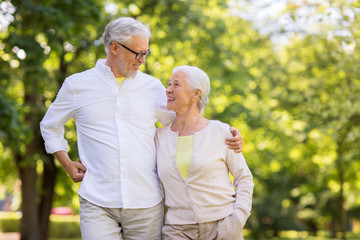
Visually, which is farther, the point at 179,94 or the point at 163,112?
the point at 163,112

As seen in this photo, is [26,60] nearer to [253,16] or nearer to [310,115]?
[310,115]

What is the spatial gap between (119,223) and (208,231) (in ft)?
1.89

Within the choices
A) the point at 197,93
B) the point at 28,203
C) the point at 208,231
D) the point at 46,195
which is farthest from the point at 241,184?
the point at 46,195

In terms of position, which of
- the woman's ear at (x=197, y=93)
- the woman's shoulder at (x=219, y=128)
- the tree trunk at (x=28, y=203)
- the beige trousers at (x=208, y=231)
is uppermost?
the woman's ear at (x=197, y=93)

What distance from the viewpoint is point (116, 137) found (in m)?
3.45

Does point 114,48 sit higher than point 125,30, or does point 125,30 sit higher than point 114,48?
point 125,30

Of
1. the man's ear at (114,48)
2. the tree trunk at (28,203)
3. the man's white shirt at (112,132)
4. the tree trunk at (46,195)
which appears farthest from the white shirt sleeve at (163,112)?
the tree trunk at (46,195)

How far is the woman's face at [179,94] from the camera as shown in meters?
3.62

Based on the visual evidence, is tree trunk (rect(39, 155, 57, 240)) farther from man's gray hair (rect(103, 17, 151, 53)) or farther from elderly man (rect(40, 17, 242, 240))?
man's gray hair (rect(103, 17, 151, 53))

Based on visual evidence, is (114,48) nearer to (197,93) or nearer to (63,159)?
(197,93)

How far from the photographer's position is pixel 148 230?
135 inches

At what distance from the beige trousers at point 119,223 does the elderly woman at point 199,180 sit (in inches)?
4.1

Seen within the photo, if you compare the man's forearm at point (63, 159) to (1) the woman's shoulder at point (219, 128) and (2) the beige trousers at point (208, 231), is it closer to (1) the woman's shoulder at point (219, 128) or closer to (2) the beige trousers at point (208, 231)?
(2) the beige trousers at point (208, 231)

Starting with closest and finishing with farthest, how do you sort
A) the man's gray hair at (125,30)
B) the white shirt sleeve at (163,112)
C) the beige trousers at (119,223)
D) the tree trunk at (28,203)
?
the beige trousers at (119,223) < the man's gray hair at (125,30) < the white shirt sleeve at (163,112) < the tree trunk at (28,203)
